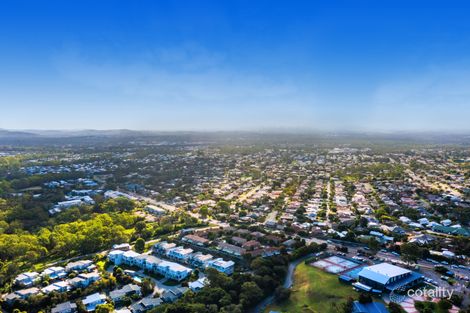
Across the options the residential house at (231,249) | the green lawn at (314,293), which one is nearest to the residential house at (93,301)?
the green lawn at (314,293)

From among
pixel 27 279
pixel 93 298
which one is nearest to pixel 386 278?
pixel 93 298

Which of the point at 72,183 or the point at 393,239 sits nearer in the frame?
the point at 393,239

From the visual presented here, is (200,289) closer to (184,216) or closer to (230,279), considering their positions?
(230,279)

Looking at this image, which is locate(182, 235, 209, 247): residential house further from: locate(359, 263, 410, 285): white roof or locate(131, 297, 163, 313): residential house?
locate(359, 263, 410, 285): white roof

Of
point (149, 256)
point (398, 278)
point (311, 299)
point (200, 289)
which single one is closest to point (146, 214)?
point (149, 256)

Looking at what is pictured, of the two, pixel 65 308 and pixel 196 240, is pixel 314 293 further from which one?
pixel 65 308

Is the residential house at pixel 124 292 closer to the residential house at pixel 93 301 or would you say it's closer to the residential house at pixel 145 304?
the residential house at pixel 93 301
